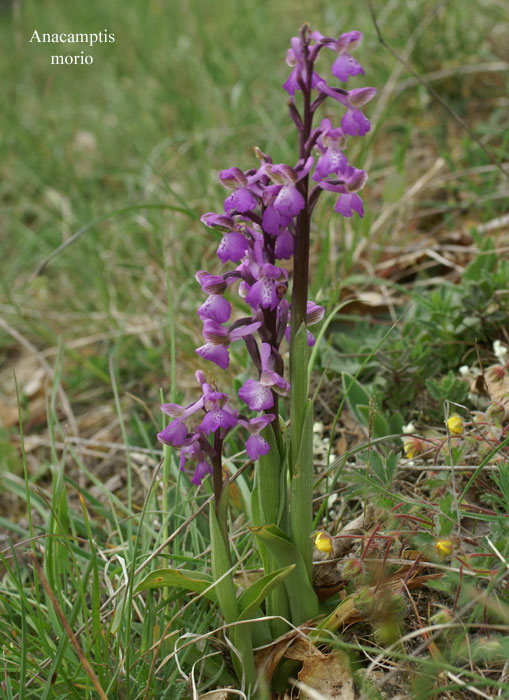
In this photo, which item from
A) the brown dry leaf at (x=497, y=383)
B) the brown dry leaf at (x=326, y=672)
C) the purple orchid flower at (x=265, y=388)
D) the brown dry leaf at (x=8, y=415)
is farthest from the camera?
the brown dry leaf at (x=8, y=415)

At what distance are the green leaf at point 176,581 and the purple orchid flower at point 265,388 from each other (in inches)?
17.6

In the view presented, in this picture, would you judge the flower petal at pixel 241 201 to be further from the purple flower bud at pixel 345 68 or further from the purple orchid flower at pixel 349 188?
the purple flower bud at pixel 345 68

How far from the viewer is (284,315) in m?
1.41

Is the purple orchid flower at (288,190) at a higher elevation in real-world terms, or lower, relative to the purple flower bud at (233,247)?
higher

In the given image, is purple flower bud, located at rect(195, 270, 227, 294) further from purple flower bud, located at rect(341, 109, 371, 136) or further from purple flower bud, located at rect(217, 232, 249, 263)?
purple flower bud, located at rect(341, 109, 371, 136)

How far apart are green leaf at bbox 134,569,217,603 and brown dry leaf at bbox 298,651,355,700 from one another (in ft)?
0.88

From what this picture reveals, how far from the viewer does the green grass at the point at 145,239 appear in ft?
5.58

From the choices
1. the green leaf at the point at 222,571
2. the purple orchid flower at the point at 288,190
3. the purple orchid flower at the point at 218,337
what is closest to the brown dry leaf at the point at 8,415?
the green leaf at the point at 222,571

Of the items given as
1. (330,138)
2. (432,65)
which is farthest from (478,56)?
(330,138)

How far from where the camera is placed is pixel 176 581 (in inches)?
59.1

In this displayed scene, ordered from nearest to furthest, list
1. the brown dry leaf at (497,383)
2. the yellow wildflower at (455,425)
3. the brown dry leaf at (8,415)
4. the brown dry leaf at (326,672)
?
the brown dry leaf at (326,672) < the yellow wildflower at (455,425) < the brown dry leaf at (497,383) < the brown dry leaf at (8,415)

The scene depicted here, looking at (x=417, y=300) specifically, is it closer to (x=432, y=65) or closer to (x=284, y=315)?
(x=284, y=315)

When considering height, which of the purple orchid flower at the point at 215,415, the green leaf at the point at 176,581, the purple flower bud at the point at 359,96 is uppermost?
the purple flower bud at the point at 359,96

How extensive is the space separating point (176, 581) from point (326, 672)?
1.32 ft
